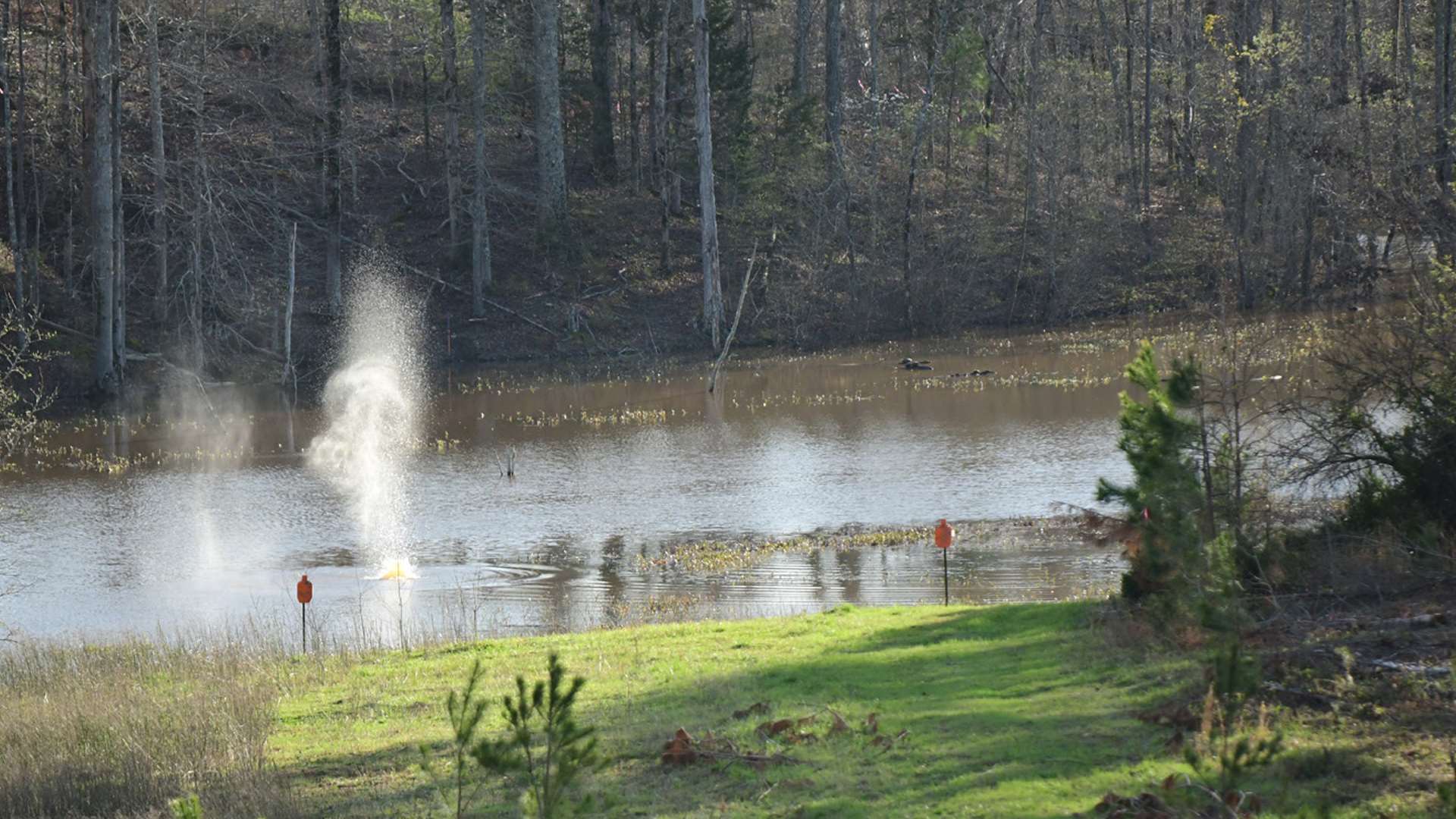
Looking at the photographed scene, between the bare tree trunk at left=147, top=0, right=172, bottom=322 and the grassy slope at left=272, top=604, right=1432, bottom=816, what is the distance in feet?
81.6

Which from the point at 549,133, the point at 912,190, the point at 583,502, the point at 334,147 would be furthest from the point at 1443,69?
the point at 583,502

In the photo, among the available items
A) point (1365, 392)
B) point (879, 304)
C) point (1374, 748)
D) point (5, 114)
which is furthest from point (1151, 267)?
point (1374, 748)

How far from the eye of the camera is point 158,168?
35312 mm

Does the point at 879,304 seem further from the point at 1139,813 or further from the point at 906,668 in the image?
the point at 1139,813

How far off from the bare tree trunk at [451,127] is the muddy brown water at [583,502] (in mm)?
8623

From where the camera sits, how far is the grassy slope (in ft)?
25.9

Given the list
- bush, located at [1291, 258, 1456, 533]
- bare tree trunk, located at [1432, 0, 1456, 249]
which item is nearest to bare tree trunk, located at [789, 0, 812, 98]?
bare tree trunk, located at [1432, 0, 1456, 249]

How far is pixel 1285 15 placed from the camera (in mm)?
59812

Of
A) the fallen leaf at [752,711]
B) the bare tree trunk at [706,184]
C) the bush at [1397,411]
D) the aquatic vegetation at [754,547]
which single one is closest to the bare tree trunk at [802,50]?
the bare tree trunk at [706,184]

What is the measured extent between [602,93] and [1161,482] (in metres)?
42.1

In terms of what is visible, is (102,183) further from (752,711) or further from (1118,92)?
(1118,92)

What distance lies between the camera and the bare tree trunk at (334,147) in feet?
132

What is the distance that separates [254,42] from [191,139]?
5376mm

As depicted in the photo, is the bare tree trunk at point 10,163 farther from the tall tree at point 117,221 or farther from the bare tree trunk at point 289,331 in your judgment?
the bare tree trunk at point 289,331
